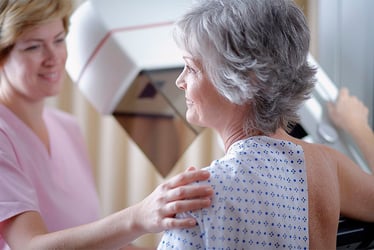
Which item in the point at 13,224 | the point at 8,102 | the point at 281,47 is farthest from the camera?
the point at 8,102

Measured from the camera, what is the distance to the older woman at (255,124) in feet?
3.19

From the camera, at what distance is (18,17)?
60.0 inches

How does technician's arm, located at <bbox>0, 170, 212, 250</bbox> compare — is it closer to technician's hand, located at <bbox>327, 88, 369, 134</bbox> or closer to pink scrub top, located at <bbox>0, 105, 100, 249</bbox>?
pink scrub top, located at <bbox>0, 105, 100, 249</bbox>

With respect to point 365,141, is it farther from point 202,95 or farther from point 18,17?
point 18,17

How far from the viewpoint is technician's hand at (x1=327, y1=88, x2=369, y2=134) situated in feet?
5.23

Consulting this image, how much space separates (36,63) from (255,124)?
30.3 inches

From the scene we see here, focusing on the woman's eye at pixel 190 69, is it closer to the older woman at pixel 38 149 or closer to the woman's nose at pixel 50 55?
the older woman at pixel 38 149

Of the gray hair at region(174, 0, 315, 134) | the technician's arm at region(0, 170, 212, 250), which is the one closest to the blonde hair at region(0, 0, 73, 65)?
the technician's arm at region(0, 170, 212, 250)

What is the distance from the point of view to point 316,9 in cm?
177

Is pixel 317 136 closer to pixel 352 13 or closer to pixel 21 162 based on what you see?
pixel 352 13

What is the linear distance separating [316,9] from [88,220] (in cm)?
87

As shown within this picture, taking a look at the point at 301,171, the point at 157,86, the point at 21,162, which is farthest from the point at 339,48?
the point at 21,162

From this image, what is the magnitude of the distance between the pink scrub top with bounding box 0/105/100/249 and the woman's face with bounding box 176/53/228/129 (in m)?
0.51

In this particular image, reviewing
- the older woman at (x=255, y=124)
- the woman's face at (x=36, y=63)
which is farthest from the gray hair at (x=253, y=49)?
the woman's face at (x=36, y=63)
